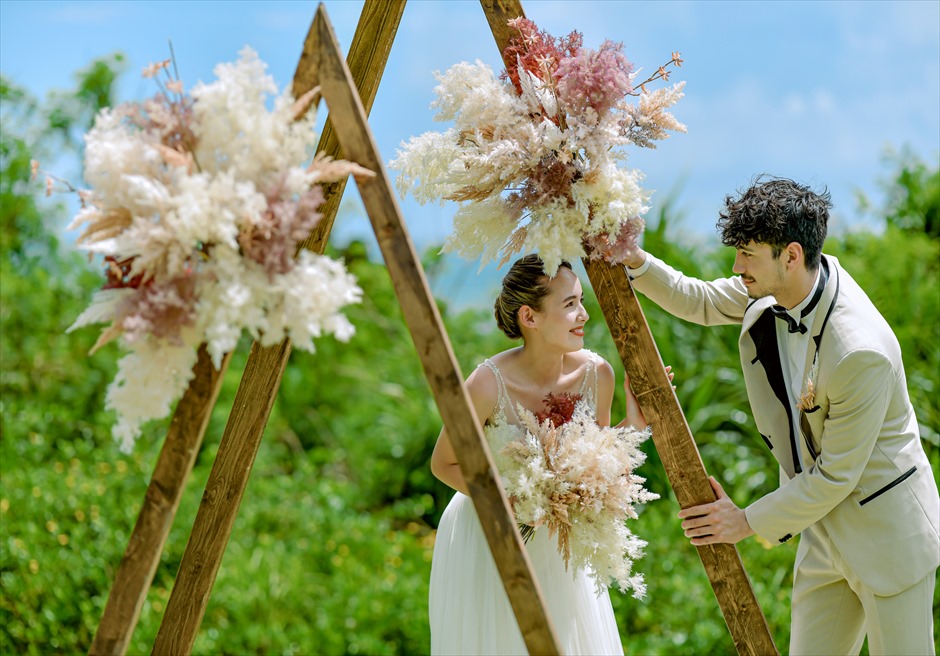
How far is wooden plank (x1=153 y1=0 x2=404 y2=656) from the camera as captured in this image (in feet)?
10.5

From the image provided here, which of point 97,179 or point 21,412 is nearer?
point 97,179

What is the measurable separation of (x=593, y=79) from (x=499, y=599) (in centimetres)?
171

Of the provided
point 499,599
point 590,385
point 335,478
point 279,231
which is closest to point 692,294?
point 590,385

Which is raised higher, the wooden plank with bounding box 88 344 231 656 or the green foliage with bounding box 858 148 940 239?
the green foliage with bounding box 858 148 940 239

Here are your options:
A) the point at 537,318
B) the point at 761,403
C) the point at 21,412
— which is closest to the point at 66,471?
the point at 21,412

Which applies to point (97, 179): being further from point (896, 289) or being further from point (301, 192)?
point (896, 289)

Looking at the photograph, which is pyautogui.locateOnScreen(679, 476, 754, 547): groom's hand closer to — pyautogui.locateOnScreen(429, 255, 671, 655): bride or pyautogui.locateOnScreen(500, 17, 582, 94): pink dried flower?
pyautogui.locateOnScreen(429, 255, 671, 655): bride

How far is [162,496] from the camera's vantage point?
2.52 meters

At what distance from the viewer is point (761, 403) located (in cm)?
333

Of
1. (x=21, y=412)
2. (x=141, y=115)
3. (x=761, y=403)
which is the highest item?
(x=21, y=412)

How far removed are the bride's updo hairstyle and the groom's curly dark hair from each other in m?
0.56

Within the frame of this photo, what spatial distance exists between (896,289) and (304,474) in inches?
163

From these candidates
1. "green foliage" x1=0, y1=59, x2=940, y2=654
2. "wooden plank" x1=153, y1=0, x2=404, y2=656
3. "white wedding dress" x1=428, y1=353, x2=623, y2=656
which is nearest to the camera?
"wooden plank" x1=153, y1=0, x2=404, y2=656

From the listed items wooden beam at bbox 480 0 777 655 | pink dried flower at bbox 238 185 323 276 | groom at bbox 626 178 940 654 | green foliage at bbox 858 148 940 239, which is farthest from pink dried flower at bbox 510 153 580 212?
green foliage at bbox 858 148 940 239
